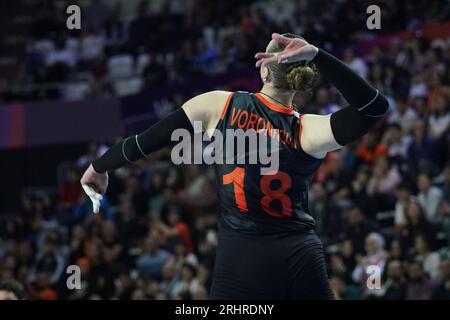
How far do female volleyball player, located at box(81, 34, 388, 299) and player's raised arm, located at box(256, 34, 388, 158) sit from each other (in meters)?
0.01

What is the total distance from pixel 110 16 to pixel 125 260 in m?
9.75

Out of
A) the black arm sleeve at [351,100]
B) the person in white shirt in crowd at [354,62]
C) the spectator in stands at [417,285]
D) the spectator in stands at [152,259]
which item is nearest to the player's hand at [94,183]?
the black arm sleeve at [351,100]

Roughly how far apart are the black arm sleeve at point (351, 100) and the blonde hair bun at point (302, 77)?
27 cm

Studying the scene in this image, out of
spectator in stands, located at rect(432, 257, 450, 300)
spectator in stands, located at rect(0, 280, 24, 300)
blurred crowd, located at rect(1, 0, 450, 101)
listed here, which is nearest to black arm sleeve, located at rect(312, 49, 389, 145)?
spectator in stands, located at rect(0, 280, 24, 300)

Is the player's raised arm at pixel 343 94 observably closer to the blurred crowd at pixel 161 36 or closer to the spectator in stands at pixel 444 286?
the spectator in stands at pixel 444 286

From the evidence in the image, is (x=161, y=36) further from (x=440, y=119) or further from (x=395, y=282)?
(x=395, y=282)

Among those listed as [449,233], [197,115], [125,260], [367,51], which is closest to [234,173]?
[197,115]

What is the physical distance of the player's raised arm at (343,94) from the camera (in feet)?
13.9

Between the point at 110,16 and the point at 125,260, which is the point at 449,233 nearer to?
the point at 125,260

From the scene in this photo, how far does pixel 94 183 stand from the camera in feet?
16.5

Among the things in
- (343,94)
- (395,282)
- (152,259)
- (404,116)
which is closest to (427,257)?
(395,282)

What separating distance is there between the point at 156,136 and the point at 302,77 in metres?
0.85

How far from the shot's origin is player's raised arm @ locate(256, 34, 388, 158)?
424 cm

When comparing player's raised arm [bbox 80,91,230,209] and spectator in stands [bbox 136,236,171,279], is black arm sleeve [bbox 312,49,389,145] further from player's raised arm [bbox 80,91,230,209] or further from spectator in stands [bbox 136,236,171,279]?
spectator in stands [bbox 136,236,171,279]
